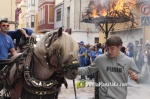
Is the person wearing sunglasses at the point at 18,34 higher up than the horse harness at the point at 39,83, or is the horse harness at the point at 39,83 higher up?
the person wearing sunglasses at the point at 18,34

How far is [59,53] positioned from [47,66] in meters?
0.35

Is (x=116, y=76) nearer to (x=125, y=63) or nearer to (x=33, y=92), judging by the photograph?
(x=125, y=63)

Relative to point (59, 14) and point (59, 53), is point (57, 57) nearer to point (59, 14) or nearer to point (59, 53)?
point (59, 53)

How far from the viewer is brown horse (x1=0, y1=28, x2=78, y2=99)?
425 cm

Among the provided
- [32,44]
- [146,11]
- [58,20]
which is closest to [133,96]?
[146,11]

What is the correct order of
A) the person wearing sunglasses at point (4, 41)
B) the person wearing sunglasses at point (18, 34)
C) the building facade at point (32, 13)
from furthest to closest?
the building facade at point (32, 13) < the person wearing sunglasses at point (18, 34) < the person wearing sunglasses at point (4, 41)

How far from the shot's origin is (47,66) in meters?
4.54

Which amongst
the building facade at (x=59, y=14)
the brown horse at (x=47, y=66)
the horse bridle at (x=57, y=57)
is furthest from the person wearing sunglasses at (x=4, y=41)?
the building facade at (x=59, y=14)

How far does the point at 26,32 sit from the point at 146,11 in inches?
286

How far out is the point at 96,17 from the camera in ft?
49.9

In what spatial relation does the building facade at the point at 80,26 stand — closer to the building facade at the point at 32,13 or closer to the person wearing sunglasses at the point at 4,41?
the building facade at the point at 32,13

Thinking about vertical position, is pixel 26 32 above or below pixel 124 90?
above

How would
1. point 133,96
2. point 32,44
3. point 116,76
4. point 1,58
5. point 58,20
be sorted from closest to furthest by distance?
point 116,76 → point 32,44 → point 1,58 → point 133,96 → point 58,20

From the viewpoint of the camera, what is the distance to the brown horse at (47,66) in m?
4.25
